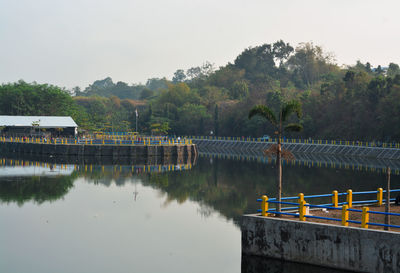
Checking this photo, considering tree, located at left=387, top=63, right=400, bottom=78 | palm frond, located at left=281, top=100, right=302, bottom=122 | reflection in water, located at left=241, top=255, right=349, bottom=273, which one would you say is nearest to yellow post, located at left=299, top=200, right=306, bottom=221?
reflection in water, located at left=241, top=255, right=349, bottom=273

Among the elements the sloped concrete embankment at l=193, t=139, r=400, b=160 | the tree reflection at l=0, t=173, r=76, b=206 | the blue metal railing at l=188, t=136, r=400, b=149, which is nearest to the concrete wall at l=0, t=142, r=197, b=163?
the sloped concrete embankment at l=193, t=139, r=400, b=160

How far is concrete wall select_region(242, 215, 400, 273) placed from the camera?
18062mm

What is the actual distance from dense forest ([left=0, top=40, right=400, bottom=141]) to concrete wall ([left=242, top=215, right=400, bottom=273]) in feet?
211

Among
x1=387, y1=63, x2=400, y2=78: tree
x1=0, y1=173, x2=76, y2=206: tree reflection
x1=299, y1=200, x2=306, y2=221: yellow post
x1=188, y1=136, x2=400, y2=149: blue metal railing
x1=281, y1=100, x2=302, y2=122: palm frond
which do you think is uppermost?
x1=387, y1=63, x2=400, y2=78: tree

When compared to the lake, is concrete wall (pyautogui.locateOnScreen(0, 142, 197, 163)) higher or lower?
higher

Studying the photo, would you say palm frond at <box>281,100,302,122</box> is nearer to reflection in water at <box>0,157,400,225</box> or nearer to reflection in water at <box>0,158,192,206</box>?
reflection in water at <box>0,157,400,225</box>

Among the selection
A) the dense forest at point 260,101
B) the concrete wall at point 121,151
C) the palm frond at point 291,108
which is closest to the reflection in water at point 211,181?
the palm frond at point 291,108

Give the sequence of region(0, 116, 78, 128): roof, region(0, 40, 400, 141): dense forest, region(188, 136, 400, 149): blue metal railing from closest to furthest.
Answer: region(188, 136, 400, 149): blue metal railing
region(0, 40, 400, 141): dense forest
region(0, 116, 78, 128): roof

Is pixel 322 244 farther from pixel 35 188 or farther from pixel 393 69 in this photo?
pixel 393 69

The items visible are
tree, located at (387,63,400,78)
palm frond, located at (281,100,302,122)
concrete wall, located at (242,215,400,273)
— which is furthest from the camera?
tree, located at (387,63,400,78)

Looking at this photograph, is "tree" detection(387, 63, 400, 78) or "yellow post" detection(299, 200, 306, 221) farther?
"tree" detection(387, 63, 400, 78)

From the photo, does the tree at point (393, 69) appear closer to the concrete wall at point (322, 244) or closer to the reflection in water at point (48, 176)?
the reflection in water at point (48, 176)

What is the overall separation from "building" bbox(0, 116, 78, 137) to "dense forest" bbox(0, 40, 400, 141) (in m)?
17.3

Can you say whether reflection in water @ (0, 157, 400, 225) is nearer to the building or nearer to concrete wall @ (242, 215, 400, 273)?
concrete wall @ (242, 215, 400, 273)
